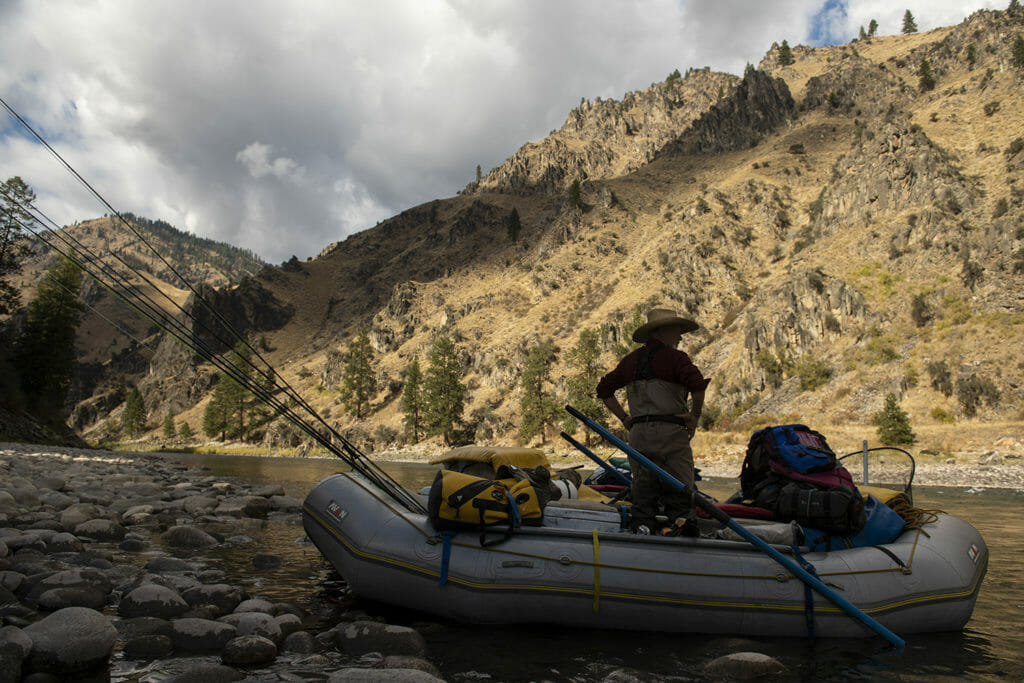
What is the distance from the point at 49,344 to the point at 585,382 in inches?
1507

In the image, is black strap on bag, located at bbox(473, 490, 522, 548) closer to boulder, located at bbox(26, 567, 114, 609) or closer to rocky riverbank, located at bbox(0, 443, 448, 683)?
rocky riverbank, located at bbox(0, 443, 448, 683)

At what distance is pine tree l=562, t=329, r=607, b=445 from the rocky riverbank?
39.2m

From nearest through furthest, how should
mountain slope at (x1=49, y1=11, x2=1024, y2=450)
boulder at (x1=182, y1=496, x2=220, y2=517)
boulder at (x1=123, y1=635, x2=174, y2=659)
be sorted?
boulder at (x1=123, y1=635, x2=174, y2=659) < boulder at (x1=182, y1=496, x2=220, y2=517) < mountain slope at (x1=49, y1=11, x2=1024, y2=450)

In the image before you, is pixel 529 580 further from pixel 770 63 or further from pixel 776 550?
pixel 770 63

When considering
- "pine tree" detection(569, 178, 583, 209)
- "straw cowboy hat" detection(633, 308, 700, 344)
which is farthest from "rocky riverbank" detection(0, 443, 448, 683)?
"pine tree" detection(569, 178, 583, 209)

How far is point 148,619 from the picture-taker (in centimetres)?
434

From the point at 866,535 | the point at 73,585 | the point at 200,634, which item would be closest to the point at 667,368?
the point at 866,535

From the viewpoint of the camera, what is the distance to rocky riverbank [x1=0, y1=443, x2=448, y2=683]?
3525mm

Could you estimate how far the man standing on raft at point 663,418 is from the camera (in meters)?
5.64

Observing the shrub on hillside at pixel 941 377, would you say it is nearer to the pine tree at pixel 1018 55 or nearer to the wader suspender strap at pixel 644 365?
the wader suspender strap at pixel 644 365

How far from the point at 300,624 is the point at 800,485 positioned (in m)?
5.07

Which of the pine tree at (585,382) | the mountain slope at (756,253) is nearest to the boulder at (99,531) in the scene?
the mountain slope at (756,253)

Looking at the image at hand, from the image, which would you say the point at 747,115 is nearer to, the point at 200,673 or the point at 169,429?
the point at 169,429

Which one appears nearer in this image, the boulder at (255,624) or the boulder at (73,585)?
the boulder at (255,624)
